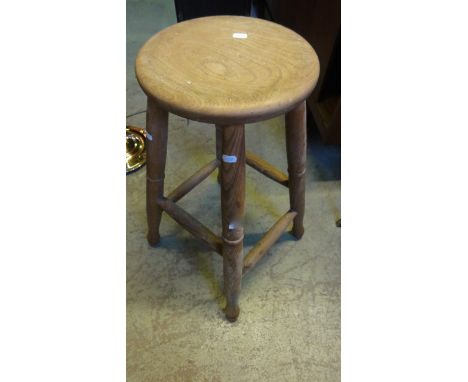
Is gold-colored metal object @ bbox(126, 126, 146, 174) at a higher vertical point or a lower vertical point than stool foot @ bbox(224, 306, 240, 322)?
higher

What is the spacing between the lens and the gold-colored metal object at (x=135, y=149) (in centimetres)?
139

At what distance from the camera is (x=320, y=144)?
1.55 meters

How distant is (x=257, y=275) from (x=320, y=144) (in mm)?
690

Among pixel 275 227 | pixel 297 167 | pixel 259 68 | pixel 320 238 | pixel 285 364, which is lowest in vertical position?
pixel 285 364

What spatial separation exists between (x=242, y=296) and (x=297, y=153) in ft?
1.39

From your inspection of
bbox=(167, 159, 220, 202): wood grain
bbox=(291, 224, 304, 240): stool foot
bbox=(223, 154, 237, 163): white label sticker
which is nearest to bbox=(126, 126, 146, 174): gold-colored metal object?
bbox=(167, 159, 220, 202): wood grain

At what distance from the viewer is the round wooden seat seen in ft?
2.21

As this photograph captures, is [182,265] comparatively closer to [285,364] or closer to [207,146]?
[285,364]

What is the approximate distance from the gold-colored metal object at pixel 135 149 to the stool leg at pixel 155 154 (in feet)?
1.22

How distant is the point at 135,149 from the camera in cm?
143

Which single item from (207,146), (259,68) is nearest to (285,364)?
(259,68)

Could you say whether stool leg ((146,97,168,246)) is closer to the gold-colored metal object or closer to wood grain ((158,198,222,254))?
wood grain ((158,198,222,254))

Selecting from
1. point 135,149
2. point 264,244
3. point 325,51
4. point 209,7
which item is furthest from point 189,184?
point 209,7

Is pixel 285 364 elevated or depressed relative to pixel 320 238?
depressed
